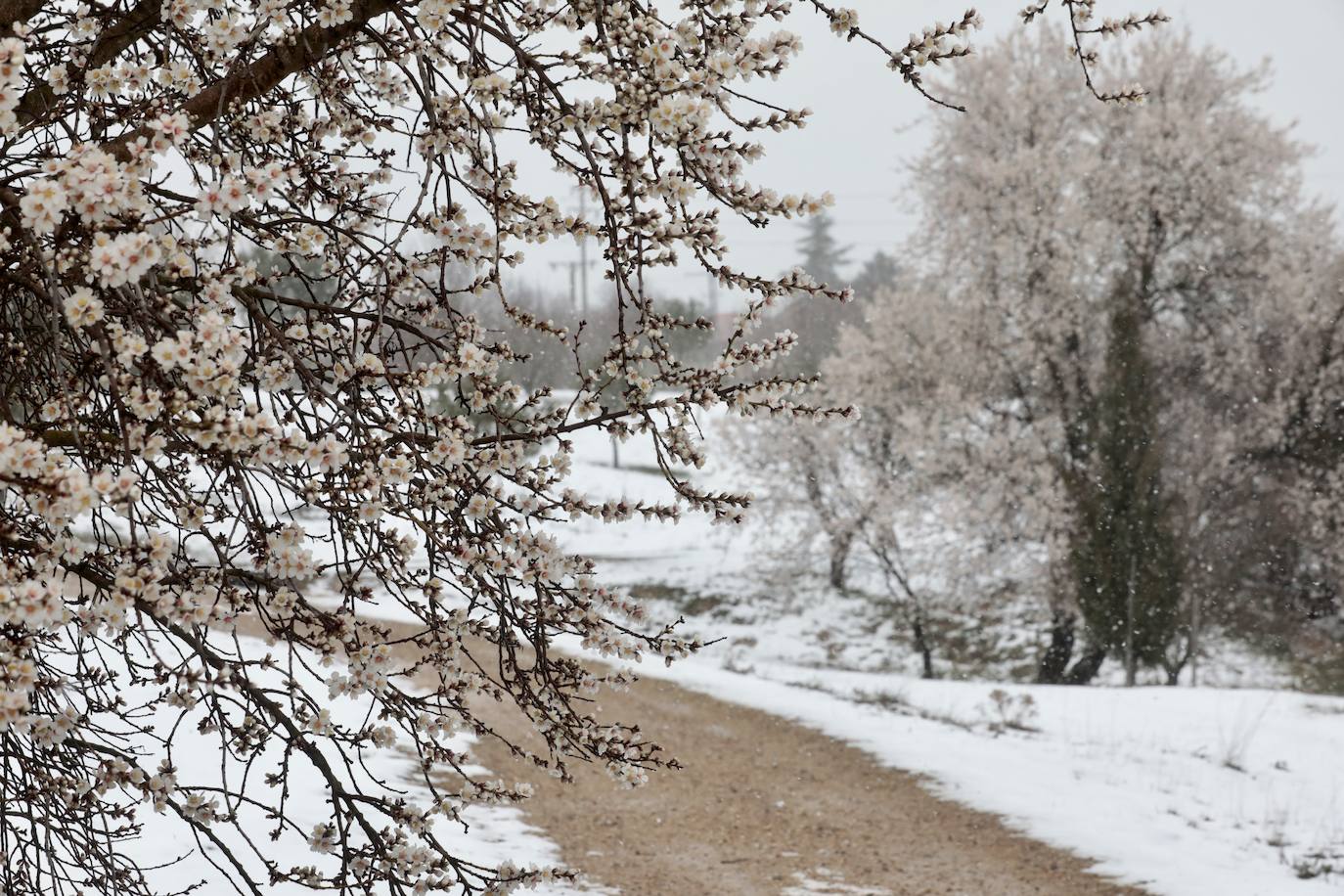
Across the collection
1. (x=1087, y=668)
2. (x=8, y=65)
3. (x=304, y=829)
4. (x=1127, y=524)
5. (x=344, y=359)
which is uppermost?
(x=1127, y=524)

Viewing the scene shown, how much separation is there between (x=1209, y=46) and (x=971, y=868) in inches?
600

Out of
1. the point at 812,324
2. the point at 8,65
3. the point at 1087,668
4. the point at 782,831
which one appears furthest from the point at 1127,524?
the point at 812,324

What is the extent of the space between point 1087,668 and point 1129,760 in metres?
7.23

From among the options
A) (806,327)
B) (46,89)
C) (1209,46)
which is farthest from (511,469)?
(806,327)

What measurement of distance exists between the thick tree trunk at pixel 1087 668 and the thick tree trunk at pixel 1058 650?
0.63ft

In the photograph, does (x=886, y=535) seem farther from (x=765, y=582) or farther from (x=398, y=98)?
(x=398, y=98)

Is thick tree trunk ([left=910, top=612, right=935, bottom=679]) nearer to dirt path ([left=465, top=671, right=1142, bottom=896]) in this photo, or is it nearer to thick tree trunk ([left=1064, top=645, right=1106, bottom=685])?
thick tree trunk ([left=1064, top=645, right=1106, bottom=685])

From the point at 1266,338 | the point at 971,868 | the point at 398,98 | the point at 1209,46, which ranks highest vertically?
the point at 1209,46

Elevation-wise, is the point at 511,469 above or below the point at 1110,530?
below

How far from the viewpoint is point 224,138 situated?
3.10 m

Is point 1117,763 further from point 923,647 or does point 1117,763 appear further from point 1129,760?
point 923,647

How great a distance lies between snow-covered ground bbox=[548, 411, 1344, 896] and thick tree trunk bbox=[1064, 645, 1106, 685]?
10.4 ft

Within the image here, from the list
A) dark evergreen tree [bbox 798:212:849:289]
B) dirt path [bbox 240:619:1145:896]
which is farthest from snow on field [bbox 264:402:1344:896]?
dark evergreen tree [bbox 798:212:849:289]

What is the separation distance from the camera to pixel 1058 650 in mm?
16141
